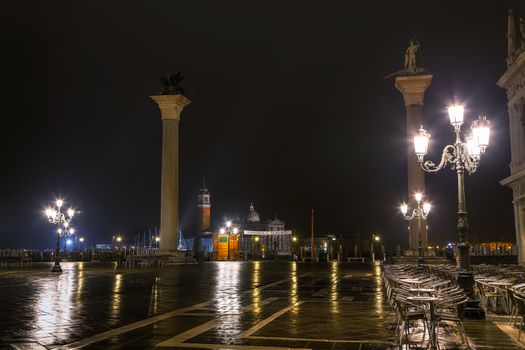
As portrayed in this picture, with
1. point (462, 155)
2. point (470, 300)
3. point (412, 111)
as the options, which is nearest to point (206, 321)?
point (470, 300)

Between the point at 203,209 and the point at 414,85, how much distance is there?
3214 inches

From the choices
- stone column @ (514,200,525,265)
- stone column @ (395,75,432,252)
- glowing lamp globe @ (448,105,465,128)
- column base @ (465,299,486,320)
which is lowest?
column base @ (465,299,486,320)

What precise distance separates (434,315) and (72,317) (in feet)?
21.1

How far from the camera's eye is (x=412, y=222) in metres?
28.2

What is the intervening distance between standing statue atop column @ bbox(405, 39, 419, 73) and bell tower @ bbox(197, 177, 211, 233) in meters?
78.4

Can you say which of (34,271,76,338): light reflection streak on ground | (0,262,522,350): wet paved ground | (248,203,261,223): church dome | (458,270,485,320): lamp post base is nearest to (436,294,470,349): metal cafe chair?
(0,262,522,350): wet paved ground

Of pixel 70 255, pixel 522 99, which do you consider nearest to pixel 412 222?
pixel 522 99

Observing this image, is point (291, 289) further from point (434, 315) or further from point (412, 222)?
point (412, 222)

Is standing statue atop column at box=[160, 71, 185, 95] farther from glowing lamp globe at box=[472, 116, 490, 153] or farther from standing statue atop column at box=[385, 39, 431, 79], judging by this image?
glowing lamp globe at box=[472, 116, 490, 153]

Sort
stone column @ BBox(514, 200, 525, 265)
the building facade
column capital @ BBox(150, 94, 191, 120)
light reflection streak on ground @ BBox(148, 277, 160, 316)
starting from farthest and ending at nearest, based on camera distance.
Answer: column capital @ BBox(150, 94, 191, 120) < stone column @ BBox(514, 200, 525, 265) < the building facade < light reflection streak on ground @ BBox(148, 277, 160, 316)

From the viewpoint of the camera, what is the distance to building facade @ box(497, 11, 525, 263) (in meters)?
30.2

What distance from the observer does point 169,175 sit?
36438 millimetres

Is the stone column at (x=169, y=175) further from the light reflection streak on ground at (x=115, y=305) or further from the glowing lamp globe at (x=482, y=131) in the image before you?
the glowing lamp globe at (x=482, y=131)

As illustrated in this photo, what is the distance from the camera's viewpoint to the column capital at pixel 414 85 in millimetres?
29188
